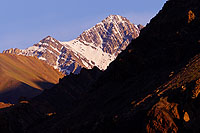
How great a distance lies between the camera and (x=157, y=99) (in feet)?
120

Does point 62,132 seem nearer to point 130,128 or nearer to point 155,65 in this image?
point 155,65

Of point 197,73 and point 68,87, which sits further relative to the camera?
point 68,87

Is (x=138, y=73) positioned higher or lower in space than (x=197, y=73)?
higher

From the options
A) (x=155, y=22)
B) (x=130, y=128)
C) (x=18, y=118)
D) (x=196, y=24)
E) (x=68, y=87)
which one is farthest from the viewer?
(x=68, y=87)

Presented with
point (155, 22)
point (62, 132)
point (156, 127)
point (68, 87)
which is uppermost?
point (68, 87)

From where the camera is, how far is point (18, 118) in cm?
8000

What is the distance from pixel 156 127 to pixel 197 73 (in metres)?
7.02

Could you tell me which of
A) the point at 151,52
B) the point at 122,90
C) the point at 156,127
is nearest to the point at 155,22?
the point at 151,52

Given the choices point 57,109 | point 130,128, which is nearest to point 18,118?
point 57,109

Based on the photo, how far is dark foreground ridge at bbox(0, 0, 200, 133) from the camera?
33.3 meters

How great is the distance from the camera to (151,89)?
4350 centimetres

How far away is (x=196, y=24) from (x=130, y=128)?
70.7 feet

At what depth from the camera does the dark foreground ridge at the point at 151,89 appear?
3328 cm

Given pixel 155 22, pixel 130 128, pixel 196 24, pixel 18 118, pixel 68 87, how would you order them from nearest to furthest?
pixel 130 128
pixel 196 24
pixel 155 22
pixel 18 118
pixel 68 87
